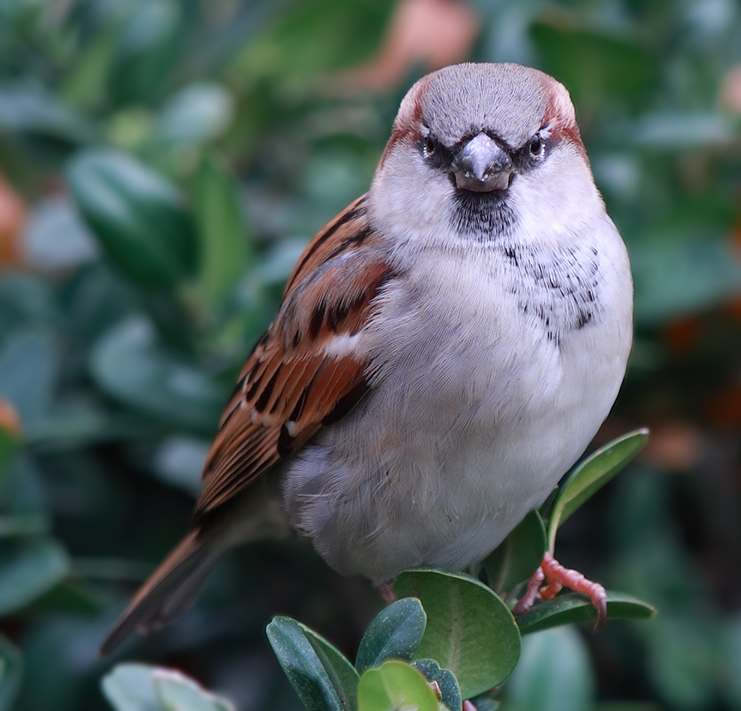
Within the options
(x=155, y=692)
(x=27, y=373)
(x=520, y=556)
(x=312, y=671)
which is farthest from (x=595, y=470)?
(x=27, y=373)

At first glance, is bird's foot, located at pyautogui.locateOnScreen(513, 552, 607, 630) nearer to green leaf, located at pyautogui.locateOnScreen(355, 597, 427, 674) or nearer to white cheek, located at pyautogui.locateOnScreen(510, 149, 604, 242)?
green leaf, located at pyautogui.locateOnScreen(355, 597, 427, 674)

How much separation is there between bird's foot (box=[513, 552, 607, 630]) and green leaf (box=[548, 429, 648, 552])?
0.08 m

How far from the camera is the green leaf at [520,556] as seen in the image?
1.36 m

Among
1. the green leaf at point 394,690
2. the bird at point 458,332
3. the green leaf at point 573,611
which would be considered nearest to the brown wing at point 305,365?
the bird at point 458,332

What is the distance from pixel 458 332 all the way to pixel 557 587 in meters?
0.41

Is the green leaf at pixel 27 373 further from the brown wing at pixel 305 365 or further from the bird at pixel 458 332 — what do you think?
the bird at pixel 458 332

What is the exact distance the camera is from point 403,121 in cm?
170

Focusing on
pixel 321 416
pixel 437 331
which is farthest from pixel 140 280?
pixel 437 331

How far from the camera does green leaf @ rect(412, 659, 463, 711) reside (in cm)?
114

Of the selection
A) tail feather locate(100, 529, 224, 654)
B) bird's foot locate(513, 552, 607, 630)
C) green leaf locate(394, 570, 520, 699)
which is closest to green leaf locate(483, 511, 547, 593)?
bird's foot locate(513, 552, 607, 630)

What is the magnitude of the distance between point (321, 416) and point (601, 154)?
0.90 meters

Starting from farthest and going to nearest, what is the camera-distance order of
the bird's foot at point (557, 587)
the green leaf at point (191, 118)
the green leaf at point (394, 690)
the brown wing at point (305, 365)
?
the green leaf at point (191, 118) < the brown wing at point (305, 365) < the bird's foot at point (557, 587) < the green leaf at point (394, 690)

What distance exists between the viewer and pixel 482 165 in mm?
1504

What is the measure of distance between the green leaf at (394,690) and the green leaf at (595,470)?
0.32 metres
